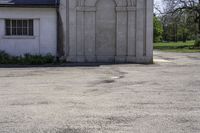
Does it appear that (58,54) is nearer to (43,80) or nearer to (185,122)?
(43,80)

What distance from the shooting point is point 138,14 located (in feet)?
84.8

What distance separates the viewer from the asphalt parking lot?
8.08 meters

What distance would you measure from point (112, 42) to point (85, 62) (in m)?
2.02

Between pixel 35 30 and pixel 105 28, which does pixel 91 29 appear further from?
pixel 35 30

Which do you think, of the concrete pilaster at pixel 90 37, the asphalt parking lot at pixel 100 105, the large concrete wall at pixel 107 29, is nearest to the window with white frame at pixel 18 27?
the large concrete wall at pixel 107 29

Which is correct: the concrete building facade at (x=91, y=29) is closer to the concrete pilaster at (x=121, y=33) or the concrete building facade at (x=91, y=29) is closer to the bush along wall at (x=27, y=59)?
the concrete pilaster at (x=121, y=33)

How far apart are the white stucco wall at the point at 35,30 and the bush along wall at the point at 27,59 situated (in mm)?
674

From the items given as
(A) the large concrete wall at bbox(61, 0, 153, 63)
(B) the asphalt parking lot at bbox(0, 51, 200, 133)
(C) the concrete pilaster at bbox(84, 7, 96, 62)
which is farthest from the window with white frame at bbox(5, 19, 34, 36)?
(B) the asphalt parking lot at bbox(0, 51, 200, 133)

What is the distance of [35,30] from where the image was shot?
2608 centimetres

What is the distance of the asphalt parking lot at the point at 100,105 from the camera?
808 centimetres

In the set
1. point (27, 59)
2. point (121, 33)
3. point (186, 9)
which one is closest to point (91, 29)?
point (121, 33)

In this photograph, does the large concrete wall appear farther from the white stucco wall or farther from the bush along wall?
the bush along wall

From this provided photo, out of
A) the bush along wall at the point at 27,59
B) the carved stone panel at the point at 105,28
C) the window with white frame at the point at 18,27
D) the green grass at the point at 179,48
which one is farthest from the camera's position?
the green grass at the point at 179,48

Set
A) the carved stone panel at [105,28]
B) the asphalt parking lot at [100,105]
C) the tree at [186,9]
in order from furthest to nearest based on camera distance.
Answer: the tree at [186,9] < the carved stone panel at [105,28] < the asphalt parking lot at [100,105]
